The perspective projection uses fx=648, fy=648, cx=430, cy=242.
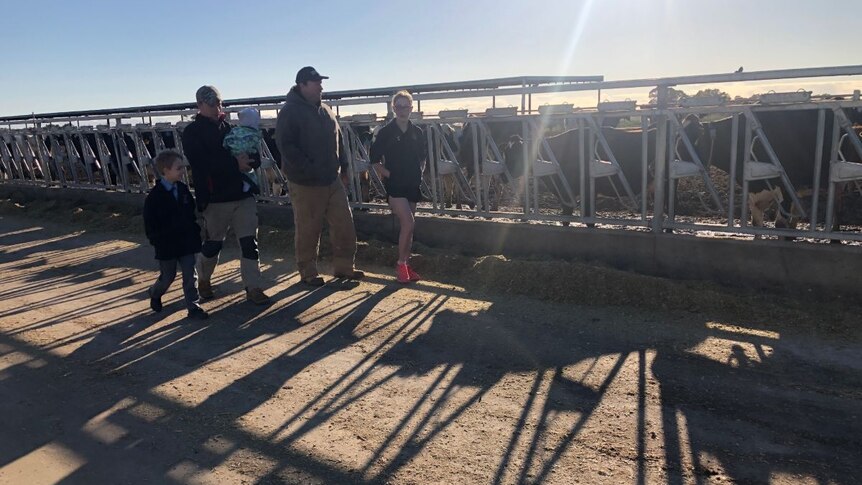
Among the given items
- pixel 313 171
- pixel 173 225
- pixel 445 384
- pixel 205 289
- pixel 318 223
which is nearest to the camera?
pixel 445 384

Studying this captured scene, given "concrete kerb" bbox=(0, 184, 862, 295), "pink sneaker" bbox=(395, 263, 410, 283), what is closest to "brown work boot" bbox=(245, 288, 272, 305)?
"pink sneaker" bbox=(395, 263, 410, 283)

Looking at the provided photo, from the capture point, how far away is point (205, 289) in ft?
21.0

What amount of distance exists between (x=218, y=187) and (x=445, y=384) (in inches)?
118

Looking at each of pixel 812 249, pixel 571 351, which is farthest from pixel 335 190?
pixel 812 249

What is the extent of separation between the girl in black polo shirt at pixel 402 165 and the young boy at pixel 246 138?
1.23 metres

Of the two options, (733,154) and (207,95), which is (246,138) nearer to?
(207,95)

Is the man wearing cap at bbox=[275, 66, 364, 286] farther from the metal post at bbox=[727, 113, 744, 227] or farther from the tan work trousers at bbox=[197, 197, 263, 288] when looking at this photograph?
the metal post at bbox=[727, 113, 744, 227]

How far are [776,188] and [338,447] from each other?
551cm

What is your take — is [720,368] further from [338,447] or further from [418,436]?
[338,447]

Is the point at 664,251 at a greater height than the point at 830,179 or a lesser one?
lesser

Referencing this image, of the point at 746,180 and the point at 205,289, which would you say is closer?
the point at 746,180

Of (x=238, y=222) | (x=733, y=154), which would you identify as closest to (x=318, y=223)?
(x=238, y=222)

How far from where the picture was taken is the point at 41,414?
3.90 m

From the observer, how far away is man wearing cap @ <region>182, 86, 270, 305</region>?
18.9ft
